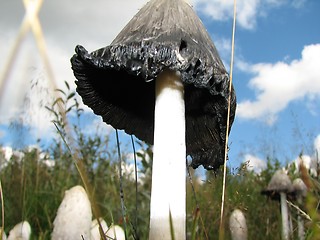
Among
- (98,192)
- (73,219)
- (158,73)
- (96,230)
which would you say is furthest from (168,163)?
(98,192)

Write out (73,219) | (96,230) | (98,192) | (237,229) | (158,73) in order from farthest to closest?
(98,192) → (237,229) → (96,230) → (73,219) → (158,73)

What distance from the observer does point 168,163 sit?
1.46 metres

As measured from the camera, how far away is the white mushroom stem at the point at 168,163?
1.43m

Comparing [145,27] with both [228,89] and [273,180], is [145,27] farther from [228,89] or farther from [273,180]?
[273,180]

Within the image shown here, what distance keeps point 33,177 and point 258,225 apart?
82.3 inches

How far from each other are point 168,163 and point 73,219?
97 cm

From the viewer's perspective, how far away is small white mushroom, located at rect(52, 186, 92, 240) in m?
2.21

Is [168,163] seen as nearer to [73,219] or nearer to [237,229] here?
[73,219]

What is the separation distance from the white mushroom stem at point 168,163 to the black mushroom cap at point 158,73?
0.24 feet

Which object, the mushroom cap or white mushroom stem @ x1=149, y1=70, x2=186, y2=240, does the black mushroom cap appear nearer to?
white mushroom stem @ x1=149, y1=70, x2=186, y2=240

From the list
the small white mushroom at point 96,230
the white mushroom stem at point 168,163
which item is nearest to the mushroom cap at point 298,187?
the small white mushroom at point 96,230

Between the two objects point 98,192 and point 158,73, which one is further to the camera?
point 98,192

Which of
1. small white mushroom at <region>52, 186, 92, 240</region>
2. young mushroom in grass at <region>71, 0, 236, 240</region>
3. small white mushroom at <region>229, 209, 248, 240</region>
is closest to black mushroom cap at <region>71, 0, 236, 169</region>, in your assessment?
young mushroom in grass at <region>71, 0, 236, 240</region>

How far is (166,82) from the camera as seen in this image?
1513mm
